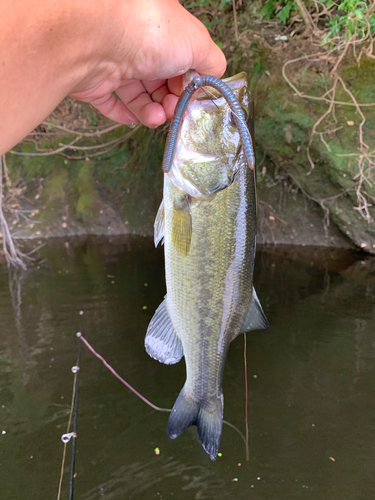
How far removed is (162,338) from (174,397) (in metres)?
1.57

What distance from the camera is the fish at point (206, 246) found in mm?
1230

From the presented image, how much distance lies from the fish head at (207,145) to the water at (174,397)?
205 centimetres

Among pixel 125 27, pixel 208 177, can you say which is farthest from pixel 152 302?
pixel 125 27

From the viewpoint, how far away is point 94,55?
1.03 m

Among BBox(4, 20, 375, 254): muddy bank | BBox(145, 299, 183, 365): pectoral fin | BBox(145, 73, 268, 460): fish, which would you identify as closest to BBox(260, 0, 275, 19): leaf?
BBox(4, 20, 375, 254): muddy bank

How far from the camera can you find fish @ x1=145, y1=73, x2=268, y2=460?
1230 mm

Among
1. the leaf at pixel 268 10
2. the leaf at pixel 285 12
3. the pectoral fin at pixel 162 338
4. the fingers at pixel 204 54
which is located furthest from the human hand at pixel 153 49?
the leaf at pixel 268 10

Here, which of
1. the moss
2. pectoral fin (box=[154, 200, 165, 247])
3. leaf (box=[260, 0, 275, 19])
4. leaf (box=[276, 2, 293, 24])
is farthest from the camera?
the moss

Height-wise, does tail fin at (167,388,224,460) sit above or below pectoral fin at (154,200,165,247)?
below

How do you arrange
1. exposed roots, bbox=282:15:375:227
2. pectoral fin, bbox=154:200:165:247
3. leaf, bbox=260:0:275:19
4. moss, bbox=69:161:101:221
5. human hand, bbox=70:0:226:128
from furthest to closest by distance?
moss, bbox=69:161:101:221 → leaf, bbox=260:0:275:19 → exposed roots, bbox=282:15:375:227 → pectoral fin, bbox=154:200:165:247 → human hand, bbox=70:0:226:128

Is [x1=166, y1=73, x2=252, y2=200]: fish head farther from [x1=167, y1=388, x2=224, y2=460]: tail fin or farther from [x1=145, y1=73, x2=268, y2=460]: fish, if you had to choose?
[x1=167, y1=388, x2=224, y2=460]: tail fin

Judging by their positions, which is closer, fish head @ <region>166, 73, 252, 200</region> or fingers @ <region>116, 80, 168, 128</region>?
fish head @ <region>166, 73, 252, 200</region>

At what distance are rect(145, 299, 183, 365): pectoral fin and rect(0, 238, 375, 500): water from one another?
1.35m

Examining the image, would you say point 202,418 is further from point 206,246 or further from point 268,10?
point 268,10
